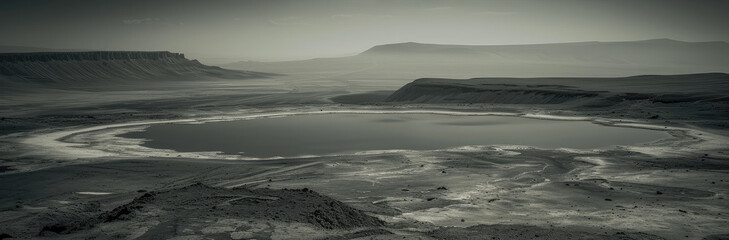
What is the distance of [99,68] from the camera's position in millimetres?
66500

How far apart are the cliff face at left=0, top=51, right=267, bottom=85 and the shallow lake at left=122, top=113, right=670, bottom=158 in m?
38.7

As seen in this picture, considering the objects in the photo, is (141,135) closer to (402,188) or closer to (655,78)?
(402,188)

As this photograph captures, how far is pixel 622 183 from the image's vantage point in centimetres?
1162

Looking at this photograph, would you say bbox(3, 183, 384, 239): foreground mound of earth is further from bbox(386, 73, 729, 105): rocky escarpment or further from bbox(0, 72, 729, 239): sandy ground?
bbox(386, 73, 729, 105): rocky escarpment

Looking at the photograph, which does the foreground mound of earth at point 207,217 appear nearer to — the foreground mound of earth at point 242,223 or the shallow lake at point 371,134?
the foreground mound of earth at point 242,223

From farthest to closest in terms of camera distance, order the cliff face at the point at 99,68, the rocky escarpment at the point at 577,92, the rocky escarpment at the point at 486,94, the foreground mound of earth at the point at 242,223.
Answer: the cliff face at the point at 99,68
the rocky escarpment at the point at 486,94
the rocky escarpment at the point at 577,92
the foreground mound of earth at the point at 242,223

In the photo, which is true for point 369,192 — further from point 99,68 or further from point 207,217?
point 99,68

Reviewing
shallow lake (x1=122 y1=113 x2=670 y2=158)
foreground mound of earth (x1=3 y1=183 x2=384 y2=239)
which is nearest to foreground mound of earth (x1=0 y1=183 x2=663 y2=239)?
foreground mound of earth (x1=3 y1=183 x2=384 y2=239)

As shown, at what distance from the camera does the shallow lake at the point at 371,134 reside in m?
17.8

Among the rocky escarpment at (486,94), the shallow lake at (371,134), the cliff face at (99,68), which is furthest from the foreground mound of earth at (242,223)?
the cliff face at (99,68)

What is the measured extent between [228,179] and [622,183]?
8105 mm

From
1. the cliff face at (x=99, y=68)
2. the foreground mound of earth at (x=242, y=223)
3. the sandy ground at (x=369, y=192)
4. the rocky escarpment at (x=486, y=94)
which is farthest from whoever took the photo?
the cliff face at (x=99, y=68)

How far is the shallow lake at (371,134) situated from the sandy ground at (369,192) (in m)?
1.30

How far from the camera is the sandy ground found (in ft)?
25.3
